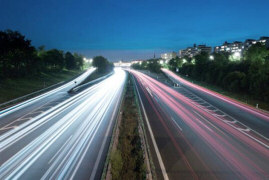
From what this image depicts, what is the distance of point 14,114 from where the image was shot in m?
21.1

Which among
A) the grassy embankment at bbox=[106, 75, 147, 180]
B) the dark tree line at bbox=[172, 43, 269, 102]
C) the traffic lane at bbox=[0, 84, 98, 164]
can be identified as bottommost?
the traffic lane at bbox=[0, 84, 98, 164]

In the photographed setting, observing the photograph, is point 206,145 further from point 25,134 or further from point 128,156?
point 25,134

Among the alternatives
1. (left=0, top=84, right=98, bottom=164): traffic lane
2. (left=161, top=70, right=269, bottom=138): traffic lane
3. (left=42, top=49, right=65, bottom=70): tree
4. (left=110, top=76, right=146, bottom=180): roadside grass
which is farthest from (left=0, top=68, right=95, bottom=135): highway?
(left=42, top=49, right=65, bottom=70): tree

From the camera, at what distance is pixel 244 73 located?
130ft

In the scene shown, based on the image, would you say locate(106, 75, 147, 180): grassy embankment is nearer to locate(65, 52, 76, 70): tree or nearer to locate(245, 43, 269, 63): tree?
locate(245, 43, 269, 63): tree

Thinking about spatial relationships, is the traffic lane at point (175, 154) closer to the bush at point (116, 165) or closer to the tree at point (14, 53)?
the bush at point (116, 165)

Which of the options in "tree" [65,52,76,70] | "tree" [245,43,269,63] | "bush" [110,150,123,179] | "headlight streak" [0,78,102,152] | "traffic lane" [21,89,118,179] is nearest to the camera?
"bush" [110,150,123,179]

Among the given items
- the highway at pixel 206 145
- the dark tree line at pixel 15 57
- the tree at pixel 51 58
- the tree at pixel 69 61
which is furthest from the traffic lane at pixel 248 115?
the tree at pixel 69 61

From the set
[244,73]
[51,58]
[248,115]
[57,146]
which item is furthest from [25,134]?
[51,58]

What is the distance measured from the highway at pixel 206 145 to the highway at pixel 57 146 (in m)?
3.97

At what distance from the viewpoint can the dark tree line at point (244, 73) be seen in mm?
30781

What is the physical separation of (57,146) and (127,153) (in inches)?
214

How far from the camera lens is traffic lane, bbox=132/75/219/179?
9664 millimetres

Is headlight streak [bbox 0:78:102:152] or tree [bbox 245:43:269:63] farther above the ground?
tree [bbox 245:43:269:63]
